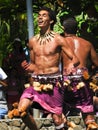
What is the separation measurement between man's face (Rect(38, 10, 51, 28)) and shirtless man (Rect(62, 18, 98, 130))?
43 centimetres

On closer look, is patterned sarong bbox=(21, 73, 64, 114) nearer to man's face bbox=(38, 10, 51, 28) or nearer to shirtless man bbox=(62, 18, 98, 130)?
shirtless man bbox=(62, 18, 98, 130)

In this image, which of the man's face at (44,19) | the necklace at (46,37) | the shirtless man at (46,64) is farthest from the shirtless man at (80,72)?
the man's face at (44,19)

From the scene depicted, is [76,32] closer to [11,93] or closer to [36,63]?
[36,63]

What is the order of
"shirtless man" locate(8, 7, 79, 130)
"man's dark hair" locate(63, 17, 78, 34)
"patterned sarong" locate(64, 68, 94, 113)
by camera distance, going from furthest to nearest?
"man's dark hair" locate(63, 17, 78, 34)
"patterned sarong" locate(64, 68, 94, 113)
"shirtless man" locate(8, 7, 79, 130)

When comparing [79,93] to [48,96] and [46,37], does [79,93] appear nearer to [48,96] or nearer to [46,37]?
[48,96]

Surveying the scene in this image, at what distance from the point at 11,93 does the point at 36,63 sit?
2.78 meters

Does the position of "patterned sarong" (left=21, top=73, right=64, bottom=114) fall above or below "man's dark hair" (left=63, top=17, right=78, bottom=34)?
below

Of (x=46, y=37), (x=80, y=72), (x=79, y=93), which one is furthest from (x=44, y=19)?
(x=79, y=93)

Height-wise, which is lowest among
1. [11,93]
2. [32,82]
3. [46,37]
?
[11,93]

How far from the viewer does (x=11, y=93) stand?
1064 cm

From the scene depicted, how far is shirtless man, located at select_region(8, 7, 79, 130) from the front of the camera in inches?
304

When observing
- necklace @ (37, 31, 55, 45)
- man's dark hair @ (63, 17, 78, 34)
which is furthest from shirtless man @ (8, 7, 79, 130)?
man's dark hair @ (63, 17, 78, 34)

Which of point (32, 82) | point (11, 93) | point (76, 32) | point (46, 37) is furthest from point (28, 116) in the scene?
point (11, 93)

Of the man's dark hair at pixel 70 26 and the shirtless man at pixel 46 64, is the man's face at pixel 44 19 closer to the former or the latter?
the shirtless man at pixel 46 64
